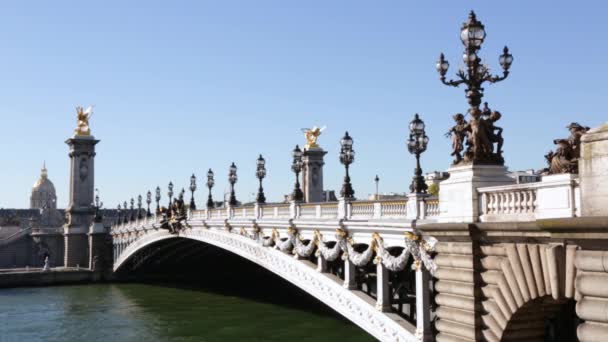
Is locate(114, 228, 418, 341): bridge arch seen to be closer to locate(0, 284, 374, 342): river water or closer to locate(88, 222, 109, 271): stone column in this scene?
locate(0, 284, 374, 342): river water

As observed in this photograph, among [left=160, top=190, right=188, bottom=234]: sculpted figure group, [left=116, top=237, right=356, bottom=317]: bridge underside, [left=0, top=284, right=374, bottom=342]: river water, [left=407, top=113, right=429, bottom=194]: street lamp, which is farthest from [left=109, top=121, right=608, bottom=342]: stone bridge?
[left=116, top=237, right=356, bottom=317]: bridge underside

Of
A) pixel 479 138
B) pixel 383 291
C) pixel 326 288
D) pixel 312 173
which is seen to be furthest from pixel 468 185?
pixel 312 173

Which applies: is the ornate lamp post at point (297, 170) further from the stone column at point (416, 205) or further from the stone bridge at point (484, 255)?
the stone column at point (416, 205)

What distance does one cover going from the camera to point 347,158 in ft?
78.6

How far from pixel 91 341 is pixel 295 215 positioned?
1460cm

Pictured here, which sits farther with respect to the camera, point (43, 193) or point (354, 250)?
point (43, 193)

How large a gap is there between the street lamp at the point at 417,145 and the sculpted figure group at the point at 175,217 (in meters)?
30.1

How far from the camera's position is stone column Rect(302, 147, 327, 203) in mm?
64750

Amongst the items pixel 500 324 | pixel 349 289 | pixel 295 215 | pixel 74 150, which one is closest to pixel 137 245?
pixel 74 150

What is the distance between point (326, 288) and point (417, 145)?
798cm

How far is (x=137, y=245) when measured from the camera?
208ft

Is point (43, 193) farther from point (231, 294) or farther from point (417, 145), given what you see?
point (417, 145)

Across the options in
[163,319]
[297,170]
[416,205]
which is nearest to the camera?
[416,205]

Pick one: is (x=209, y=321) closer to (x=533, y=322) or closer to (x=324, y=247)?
(x=324, y=247)
